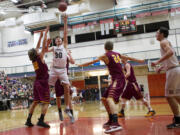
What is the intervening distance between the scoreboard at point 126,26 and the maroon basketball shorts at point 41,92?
46.6 ft

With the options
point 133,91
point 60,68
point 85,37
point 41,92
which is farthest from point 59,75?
point 85,37

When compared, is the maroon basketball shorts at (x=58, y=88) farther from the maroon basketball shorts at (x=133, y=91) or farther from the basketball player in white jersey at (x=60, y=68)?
the maroon basketball shorts at (x=133, y=91)

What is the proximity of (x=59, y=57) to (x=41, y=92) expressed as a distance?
2.89ft

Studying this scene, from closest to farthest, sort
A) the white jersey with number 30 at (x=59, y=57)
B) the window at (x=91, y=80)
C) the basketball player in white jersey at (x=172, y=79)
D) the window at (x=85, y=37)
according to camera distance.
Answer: the basketball player in white jersey at (x=172, y=79) < the white jersey with number 30 at (x=59, y=57) < the window at (x=91, y=80) < the window at (x=85, y=37)

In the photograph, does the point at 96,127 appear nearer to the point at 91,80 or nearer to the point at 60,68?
the point at 60,68

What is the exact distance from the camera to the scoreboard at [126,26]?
56.0 feet

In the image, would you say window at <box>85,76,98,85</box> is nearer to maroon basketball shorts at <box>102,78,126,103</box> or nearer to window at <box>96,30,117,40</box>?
window at <box>96,30,117,40</box>

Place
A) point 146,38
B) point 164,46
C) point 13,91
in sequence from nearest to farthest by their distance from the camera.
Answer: point 164,46
point 13,91
point 146,38

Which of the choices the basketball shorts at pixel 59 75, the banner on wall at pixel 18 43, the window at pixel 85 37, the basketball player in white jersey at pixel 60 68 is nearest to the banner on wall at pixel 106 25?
the window at pixel 85 37

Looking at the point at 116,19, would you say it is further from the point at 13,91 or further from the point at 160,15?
the point at 13,91

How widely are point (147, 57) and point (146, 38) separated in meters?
2.27

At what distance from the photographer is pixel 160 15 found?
59.8 ft

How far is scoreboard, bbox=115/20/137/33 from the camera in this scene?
17.1 meters

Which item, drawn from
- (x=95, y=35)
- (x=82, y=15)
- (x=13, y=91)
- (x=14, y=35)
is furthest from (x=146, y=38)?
(x=14, y=35)
